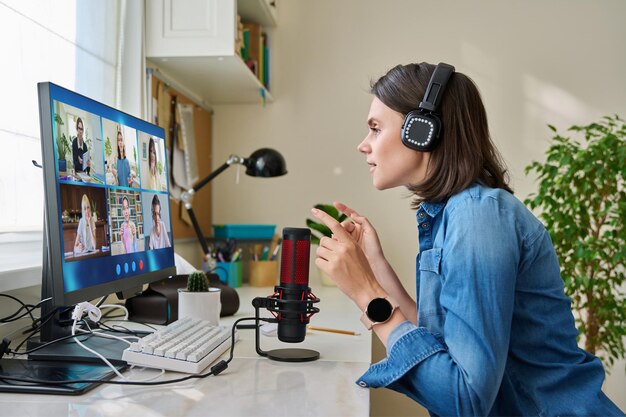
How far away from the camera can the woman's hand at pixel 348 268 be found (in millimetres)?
1025

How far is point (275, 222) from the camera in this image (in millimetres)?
2750

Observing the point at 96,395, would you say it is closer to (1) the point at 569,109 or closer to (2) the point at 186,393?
(2) the point at 186,393

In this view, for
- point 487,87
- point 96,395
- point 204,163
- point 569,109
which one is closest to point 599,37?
point 569,109

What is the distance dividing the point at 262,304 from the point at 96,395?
0.34 meters

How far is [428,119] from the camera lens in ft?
3.38

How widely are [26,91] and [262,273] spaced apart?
1189 mm

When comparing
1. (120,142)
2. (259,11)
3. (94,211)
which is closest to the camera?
(94,211)

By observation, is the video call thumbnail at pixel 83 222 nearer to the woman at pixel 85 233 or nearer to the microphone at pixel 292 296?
the woman at pixel 85 233

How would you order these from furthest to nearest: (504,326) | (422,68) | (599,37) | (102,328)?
(599,37), (102,328), (422,68), (504,326)

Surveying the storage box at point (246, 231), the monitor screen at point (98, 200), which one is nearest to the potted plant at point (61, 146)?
the monitor screen at point (98, 200)

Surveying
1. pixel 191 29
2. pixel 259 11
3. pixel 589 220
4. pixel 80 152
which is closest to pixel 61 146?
pixel 80 152

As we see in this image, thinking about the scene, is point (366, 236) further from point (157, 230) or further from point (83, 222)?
point (83, 222)

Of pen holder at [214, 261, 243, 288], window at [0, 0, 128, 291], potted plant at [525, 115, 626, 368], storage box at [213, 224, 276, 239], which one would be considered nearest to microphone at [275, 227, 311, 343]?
window at [0, 0, 128, 291]

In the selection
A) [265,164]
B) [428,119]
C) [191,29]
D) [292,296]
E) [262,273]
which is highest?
[191,29]
